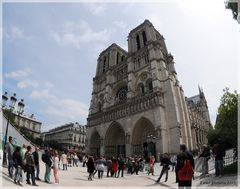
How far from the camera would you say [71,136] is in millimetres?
67250

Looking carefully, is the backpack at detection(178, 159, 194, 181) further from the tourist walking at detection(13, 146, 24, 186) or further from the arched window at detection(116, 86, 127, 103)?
the arched window at detection(116, 86, 127, 103)

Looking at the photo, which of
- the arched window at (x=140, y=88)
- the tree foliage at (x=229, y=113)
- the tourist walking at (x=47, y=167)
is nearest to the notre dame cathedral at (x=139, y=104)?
the arched window at (x=140, y=88)

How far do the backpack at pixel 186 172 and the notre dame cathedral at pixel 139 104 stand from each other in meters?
22.0

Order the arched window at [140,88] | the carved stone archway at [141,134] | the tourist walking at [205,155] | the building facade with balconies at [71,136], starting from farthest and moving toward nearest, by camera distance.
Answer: the building facade with balconies at [71,136] < the arched window at [140,88] < the carved stone archway at [141,134] < the tourist walking at [205,155]

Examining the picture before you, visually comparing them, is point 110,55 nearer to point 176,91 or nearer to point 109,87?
point 109,87

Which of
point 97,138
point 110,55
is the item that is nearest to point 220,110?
point 97,138

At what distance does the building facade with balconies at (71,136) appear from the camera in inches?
2630

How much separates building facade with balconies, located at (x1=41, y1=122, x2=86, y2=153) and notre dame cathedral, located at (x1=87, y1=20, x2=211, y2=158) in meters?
25.7

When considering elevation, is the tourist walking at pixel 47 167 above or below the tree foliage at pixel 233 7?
below

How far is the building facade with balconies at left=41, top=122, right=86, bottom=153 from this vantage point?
219ft

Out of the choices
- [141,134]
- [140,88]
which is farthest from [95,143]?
[140,88]

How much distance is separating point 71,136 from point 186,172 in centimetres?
6454

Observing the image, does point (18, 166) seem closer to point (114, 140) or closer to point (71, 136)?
point (114, 140)

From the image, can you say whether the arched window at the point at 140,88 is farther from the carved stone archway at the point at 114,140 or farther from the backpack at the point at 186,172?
the backpack at the point at 186,172
